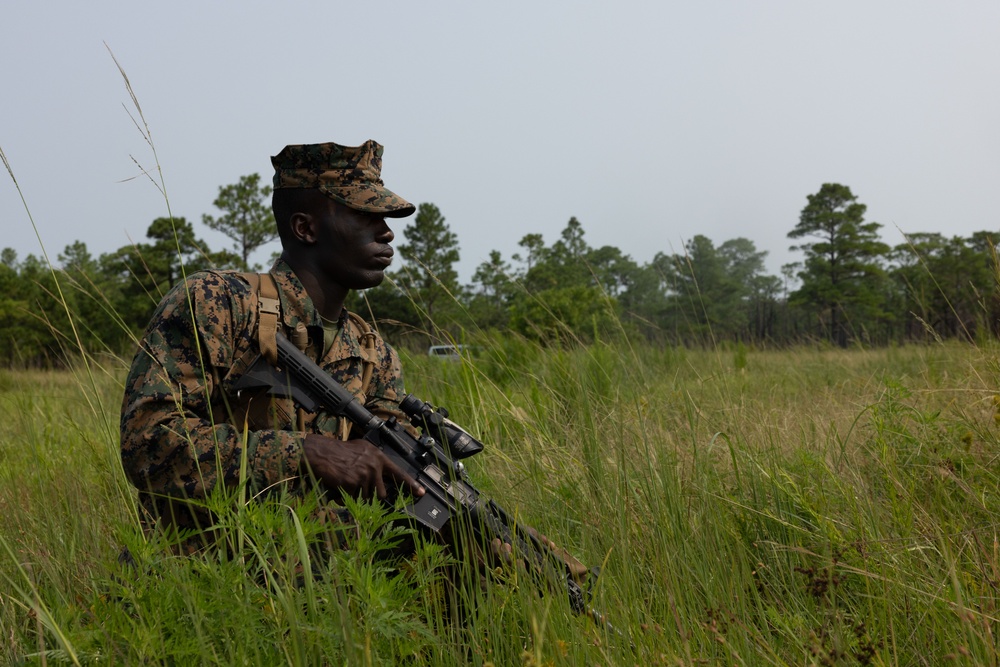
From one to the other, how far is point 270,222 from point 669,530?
35277 mm

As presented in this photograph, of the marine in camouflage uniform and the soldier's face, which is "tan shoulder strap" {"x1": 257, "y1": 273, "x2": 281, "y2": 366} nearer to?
the marine in camouflage uniform

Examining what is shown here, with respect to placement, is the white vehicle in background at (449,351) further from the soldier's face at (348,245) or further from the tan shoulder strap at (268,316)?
the tan shoulder strap at (268,316)

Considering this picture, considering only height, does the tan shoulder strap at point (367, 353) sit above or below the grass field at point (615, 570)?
above

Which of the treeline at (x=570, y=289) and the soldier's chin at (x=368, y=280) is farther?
the treeline at (x=570, y=289)

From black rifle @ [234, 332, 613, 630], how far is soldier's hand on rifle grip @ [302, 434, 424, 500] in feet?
0.14

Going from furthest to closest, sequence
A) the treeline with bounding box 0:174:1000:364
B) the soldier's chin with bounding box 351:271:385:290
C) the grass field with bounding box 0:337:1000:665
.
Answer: the treeline with bounding box 0:174:1000:364, the soldier's chin with bounding box 351:271:385:290, the grass field with bounding box 0:337:1000:665

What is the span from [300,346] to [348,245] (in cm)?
37

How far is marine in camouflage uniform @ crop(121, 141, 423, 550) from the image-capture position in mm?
2332

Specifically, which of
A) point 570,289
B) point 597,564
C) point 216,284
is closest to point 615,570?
point 597,564

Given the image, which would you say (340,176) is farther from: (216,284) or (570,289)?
(570,289)

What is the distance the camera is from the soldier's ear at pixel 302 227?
111 inches

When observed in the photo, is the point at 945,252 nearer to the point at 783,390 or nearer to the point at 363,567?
the point at 783,390

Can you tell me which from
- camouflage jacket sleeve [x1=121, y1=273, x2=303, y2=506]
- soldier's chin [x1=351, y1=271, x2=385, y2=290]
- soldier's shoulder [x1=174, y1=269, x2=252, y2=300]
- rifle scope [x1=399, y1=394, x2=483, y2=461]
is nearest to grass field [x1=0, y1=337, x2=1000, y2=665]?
camouflage jacket sleeve [x1=121, y1=273, x2=303, y2=506]

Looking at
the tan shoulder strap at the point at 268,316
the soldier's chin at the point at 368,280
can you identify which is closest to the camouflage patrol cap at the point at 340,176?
the soldier's chin at the point at 368,280
